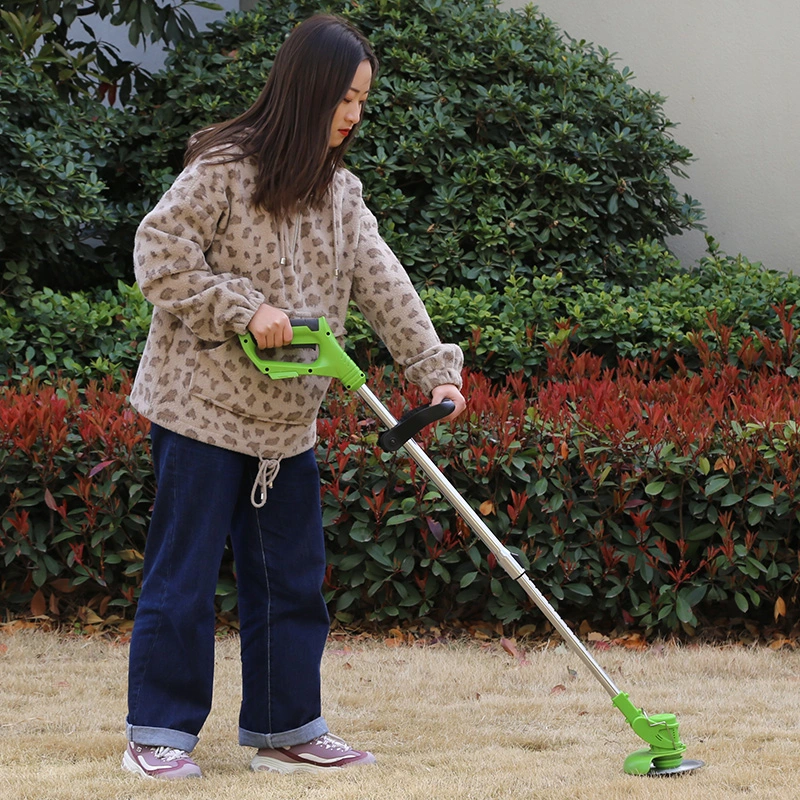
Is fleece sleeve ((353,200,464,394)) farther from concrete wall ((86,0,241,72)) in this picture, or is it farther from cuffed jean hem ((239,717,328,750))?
concrete wall ((86,0,241,72))

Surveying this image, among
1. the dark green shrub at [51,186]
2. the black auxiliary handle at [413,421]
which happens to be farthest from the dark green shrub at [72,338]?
the black auxiliary handle at [413,421]

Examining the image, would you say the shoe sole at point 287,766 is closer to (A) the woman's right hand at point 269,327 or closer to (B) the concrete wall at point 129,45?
(A) the woman's right hand at point 269,327

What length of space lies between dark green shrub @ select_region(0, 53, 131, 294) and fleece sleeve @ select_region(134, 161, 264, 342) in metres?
2.93

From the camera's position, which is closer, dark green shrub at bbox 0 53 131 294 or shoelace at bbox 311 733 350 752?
shoelace at bbox 311 733 350 752

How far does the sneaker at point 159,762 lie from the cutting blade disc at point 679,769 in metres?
1.04

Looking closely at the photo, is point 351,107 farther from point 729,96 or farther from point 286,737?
point 729,96

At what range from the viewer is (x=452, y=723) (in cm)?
317

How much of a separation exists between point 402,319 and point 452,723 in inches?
45.0

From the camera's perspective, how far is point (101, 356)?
5051 millimetres

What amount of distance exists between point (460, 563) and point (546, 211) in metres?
2.25

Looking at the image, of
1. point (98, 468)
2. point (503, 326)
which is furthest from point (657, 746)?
point (503, 326)

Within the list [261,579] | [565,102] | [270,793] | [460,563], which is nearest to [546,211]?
[565,102]

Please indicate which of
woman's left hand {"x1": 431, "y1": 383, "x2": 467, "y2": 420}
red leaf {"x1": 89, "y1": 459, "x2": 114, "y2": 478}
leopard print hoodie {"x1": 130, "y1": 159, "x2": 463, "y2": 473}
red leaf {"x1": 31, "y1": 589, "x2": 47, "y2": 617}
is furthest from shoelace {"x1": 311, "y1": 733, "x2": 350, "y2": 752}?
red leaf {"x1": 31, "y1": 589, "x2": 47, "y2": 617}

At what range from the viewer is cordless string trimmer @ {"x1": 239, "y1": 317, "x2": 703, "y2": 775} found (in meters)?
2.60
